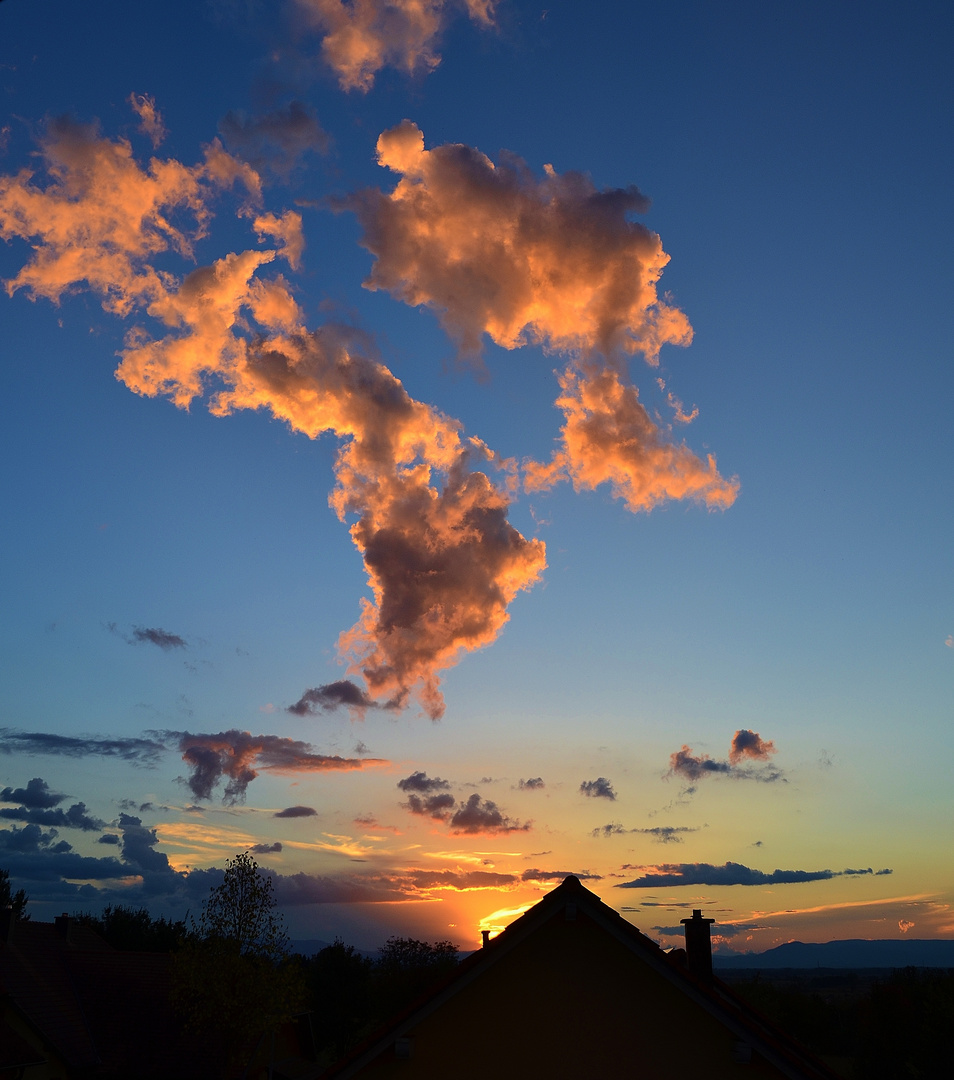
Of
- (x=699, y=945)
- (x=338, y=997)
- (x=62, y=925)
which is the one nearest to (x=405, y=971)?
(x=338, y=997)

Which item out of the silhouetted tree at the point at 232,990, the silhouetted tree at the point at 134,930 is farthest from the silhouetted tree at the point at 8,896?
the silhouetted tree at the point at 232,990

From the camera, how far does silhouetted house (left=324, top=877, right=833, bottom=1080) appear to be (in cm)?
1439

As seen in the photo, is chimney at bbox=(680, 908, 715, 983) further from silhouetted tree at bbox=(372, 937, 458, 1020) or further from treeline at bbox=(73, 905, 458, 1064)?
silhouetted tree at bbox=(372, 937, 458, 1020)

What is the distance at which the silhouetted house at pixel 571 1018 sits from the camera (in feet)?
47.2

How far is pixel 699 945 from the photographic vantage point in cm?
1838

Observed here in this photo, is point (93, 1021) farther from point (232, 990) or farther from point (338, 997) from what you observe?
point (338, 997)

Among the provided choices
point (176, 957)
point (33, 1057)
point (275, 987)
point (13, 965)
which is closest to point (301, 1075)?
point (275, 987)

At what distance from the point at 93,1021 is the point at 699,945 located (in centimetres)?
4329

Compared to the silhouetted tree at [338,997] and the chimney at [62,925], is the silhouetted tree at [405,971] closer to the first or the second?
the silhouetted tree at [338,997]

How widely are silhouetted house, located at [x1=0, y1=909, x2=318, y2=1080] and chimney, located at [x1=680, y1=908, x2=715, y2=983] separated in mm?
33187

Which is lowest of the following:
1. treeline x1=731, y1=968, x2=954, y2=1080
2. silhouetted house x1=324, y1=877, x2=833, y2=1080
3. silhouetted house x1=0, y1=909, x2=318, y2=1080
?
treeline x1=731, y1=968, x2=954, y2=1080

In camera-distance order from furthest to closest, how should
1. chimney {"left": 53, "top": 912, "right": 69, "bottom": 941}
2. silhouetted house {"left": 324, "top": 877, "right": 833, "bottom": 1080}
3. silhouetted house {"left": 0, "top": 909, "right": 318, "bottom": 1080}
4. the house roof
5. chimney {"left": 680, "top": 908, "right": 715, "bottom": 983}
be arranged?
chimney {"left": 53, "top": 912, "right": 69, "bottom": 941} → the house roof → silhouetted house {"left": 0, "top": 909, "right": 318, "bottom": 1080} → chimney {"left": 680, "top": 908, "right": 715, "bottom": 983} → silhouetted house {"left": 324, "top": 877, "right": 833, "bottom": 1080}

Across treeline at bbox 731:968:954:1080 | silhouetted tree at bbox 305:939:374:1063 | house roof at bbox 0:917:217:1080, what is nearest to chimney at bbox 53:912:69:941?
house roof at bbox 0:917:217:1080

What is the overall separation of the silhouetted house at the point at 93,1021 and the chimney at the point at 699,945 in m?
33.2
